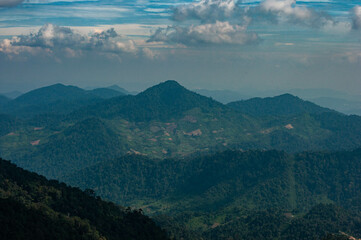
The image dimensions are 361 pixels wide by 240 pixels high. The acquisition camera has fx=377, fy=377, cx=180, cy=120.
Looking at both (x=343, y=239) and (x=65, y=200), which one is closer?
(x=65, y=200)

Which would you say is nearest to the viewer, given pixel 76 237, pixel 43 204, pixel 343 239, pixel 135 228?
pixel 76 237

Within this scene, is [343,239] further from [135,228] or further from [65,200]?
[65,200]

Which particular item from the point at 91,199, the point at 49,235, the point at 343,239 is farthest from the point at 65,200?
the point at 343,239

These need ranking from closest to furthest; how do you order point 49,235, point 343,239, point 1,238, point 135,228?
point 1,238 → point 49,235 → point 135,228 → point 343,239

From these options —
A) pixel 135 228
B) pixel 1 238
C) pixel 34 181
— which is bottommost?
pixel 135 228

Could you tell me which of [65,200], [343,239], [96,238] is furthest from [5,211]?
[343,239]

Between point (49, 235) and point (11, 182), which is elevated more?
point (49, 235)
